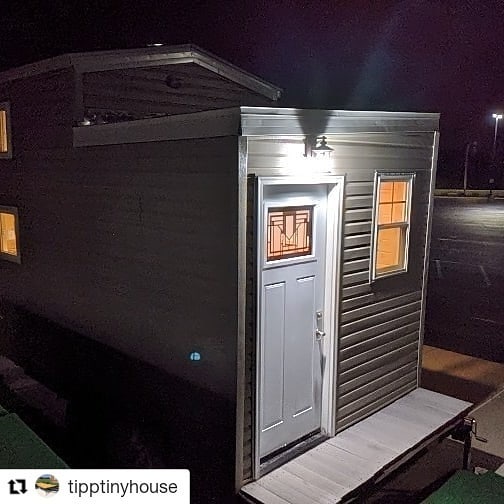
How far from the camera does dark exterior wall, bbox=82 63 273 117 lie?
7.71m

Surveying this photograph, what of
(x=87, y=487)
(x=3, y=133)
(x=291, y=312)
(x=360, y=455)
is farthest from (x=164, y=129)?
(x=3, y=133)

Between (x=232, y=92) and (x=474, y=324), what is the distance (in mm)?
7161

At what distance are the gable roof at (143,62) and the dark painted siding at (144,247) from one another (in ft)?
3.94

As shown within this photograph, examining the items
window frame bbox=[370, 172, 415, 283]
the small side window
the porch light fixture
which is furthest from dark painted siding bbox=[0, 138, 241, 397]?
the small side window

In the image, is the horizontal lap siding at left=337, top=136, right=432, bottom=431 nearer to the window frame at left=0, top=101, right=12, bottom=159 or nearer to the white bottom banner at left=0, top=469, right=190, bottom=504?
the white bottom banner at left=0, top=469, right=190, bottom=504

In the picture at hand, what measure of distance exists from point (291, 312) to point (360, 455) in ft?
5.20

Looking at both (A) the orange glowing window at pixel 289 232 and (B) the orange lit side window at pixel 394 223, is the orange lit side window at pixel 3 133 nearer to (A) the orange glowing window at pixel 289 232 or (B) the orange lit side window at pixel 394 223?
(A) the orange glowing window at pixel 289 232

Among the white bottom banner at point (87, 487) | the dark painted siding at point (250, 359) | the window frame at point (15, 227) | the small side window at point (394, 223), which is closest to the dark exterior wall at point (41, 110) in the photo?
the window frame at point (15, 227)

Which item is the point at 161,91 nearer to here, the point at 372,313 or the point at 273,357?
the point at 372,313

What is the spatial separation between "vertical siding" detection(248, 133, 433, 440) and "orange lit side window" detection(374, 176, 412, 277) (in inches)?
5.1

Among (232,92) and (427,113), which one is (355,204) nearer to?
(427,113)

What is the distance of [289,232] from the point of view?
212 inches

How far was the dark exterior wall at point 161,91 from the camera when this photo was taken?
771 centimetres

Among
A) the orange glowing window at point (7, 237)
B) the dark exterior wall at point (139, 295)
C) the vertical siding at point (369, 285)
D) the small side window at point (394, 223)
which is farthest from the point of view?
the orange glowing window at point (7, 237)
